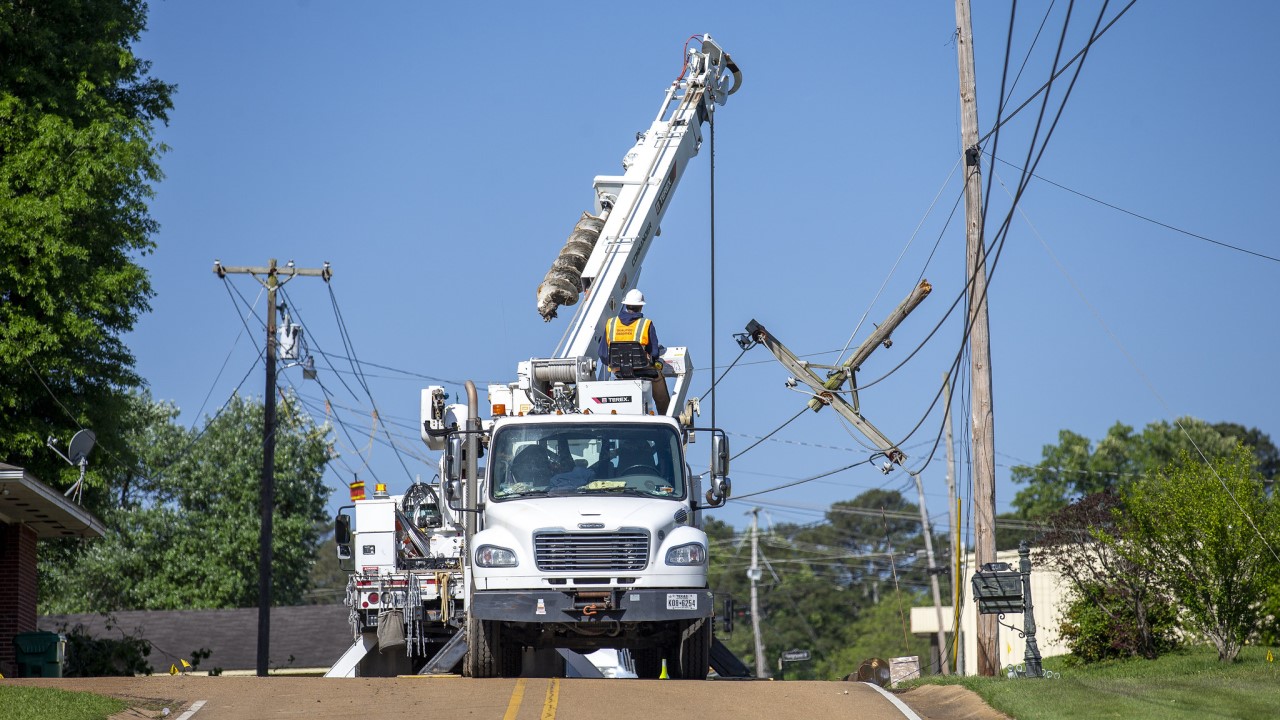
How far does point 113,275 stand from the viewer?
26281mm

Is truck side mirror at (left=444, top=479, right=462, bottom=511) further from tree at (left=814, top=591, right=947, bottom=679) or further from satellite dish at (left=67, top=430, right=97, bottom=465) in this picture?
tree at (left=814, top=591, right=947, bottom=679)

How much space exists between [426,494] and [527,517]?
Answer: 5.38 metres

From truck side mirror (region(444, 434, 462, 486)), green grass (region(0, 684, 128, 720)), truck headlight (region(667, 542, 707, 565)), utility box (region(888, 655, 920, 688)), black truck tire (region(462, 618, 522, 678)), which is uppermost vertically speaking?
truck side mirror (region(444, 434, 462, 486))

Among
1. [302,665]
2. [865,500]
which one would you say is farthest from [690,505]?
[865,500]

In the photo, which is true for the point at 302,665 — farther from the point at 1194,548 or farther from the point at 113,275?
the point at 1194,548

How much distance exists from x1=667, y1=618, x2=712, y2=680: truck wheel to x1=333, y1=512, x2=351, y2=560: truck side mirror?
5300 millimetres

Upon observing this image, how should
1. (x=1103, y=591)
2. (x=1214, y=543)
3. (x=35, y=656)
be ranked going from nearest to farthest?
1. (x=35, y=656)
2. (x=1214, y=543)
3. (x=1103, y=591)

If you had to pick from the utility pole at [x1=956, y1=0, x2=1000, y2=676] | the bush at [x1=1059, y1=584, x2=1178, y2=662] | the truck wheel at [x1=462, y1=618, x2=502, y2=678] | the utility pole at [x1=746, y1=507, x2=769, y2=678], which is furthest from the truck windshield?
the utility pole at [x1=746, y1=507, x2=769, y2=678]

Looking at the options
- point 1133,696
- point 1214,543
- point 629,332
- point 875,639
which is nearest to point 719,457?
point 629,332

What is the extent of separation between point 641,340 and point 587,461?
1944mm

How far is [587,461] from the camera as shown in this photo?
608 inches

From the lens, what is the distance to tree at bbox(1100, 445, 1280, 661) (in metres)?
23.2

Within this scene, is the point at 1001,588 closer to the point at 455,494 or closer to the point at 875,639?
the point at 455,494

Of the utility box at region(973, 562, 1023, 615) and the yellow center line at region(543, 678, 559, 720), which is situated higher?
the utility box at region(973, 562, 1023, 615)
